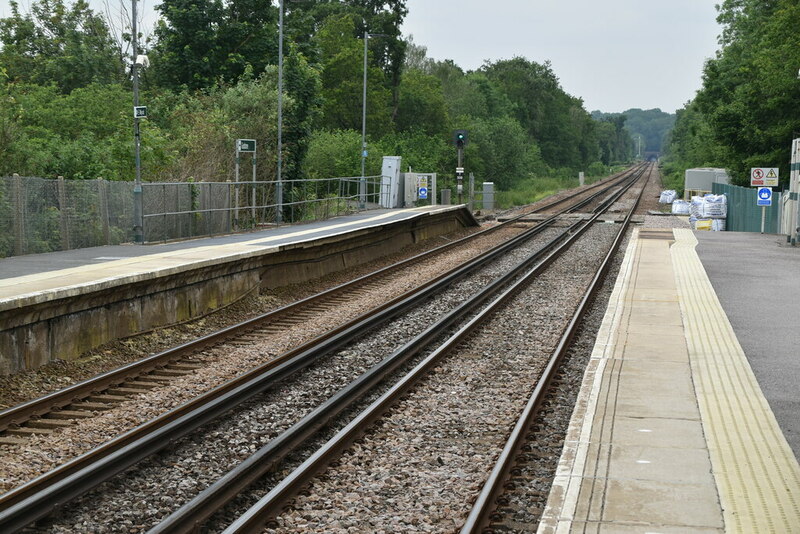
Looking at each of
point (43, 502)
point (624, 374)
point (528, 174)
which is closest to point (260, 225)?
point (624, 374)

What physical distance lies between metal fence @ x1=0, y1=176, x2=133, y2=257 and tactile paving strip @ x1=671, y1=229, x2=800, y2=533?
1180 centimetres

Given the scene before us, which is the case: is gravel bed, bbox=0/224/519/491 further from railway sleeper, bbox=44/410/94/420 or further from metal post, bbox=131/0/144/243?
metal post, bbox=131/0/144/243

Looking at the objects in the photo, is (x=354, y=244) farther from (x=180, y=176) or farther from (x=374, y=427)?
(x=374, y=427)

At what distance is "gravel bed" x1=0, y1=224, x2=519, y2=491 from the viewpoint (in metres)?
8.09

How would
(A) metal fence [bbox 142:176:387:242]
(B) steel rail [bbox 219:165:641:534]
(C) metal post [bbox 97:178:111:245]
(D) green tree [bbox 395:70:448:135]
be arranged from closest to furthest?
(B) steel rail [bbox 219:165:641:534] < (C) metal post [bbox 97:178:111:245] < (A) metal fence [bbox 142:176:387:242] < (D) green tree [bbox 395:70:448:135]

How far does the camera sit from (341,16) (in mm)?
72562

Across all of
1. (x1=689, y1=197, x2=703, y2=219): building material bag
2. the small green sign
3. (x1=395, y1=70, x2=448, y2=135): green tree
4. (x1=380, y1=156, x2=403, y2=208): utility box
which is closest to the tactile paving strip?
the small green sign

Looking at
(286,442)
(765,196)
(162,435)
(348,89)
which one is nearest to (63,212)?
(162,435)

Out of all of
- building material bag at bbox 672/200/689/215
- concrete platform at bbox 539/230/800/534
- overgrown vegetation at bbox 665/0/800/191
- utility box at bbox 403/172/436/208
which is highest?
overgrown vegetation at bbox 665/0/800/191

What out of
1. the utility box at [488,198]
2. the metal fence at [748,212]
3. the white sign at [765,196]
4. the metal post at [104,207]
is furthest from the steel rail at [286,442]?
the utility box at [488,198]

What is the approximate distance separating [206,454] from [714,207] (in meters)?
36.3

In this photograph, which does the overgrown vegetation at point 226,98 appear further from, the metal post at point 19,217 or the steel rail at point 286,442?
the steel rail at point 286,442

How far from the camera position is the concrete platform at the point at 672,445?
20.8 feet

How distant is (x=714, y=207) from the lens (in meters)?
40.8
